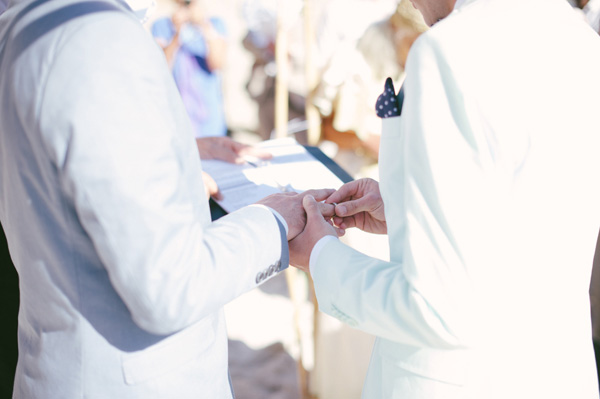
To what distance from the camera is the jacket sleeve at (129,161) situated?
0.76 m

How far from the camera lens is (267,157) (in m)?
1.66

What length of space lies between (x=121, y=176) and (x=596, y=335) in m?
2.89

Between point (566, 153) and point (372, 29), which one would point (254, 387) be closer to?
point (372, 29)

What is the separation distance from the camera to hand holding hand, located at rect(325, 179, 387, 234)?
1.39m

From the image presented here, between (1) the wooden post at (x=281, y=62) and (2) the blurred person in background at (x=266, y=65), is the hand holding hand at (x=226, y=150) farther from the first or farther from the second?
(2) the blurred person in background at (x=266, y=65)

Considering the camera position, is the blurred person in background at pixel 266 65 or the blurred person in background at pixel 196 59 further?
the blurred person in background at pixel 266 65

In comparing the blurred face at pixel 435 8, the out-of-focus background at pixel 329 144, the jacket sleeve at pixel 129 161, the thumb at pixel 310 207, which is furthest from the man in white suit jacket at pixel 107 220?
the out-of-focus background at pixel 329 144

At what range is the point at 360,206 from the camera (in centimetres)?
139

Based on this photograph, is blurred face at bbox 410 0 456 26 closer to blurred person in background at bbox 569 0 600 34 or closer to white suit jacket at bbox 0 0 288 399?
white suit jacket at bbox 0 0 288 399

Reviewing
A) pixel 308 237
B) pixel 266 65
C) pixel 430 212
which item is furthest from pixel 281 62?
pixel 266 65

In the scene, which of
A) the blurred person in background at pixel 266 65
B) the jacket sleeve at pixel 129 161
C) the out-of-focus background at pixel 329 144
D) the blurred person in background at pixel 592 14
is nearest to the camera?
the jacket sleeve at pixel 129 161

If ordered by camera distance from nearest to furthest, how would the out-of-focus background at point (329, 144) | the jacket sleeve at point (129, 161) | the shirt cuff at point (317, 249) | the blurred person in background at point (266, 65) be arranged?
1. the jacket sleeve at point (129, 161)
2. the shirt cuff at point (317, 249)
3. the out-of-focus background at point (329, 144)
4. the blurred person in background at point (266, 65)

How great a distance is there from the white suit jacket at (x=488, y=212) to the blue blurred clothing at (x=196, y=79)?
2903 millimetres

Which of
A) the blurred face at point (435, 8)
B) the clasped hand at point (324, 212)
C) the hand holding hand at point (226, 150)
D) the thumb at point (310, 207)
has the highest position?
the blurred face at point (435, 8)
